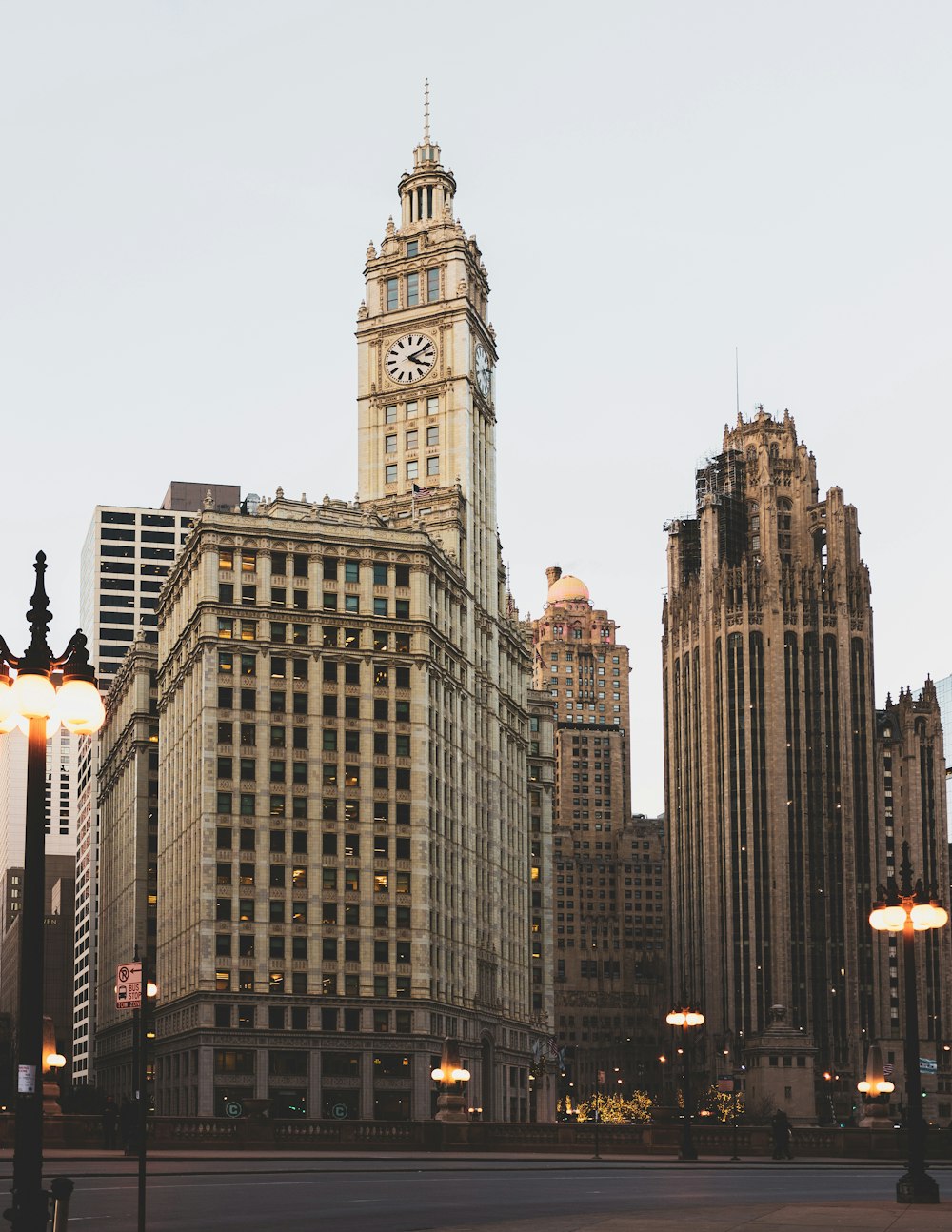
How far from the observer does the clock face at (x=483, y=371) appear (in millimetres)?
163375

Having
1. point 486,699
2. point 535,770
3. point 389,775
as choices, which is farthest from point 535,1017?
point 389,775

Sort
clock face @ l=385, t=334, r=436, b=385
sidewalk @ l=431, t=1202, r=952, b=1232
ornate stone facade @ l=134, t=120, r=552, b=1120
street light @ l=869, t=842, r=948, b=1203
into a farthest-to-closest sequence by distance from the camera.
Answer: clock face @ l=385, t=334, r=436, b=385
ornate stone facade @ l=134, t=120, r=552, b=1120
street light @ l=869, t=842, r=948, b=1203
sidewalk @ l=431, t=1202, r=952, b=1232

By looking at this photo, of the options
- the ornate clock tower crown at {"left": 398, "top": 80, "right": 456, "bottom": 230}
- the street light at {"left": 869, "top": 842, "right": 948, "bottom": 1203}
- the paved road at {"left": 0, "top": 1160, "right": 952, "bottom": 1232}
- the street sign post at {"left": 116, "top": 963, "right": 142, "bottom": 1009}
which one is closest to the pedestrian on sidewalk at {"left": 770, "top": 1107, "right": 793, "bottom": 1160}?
the paved road at {"left": 0, "top": 1160, "right": 952, "bottom": 1232}

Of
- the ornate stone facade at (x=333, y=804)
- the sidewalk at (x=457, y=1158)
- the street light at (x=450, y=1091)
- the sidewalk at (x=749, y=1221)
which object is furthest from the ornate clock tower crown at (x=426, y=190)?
the sidewalk at (x=749, y=1221)

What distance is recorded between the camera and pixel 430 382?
15838 centimetres

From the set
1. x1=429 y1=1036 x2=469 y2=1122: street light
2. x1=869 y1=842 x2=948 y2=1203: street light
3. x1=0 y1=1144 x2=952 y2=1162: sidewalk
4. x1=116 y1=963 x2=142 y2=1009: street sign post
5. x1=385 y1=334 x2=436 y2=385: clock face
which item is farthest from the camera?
x1=385 y1=334 x2=436 y2=385: clock face

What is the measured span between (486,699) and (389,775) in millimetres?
24454

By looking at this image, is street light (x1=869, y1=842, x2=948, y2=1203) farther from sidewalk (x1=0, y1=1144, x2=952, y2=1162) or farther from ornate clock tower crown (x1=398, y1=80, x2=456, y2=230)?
ornate clock tower crown (x1=398, y1=80, x2=456, y2=230)

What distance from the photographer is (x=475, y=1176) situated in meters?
50.8

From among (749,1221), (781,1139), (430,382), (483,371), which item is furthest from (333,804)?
(749,1221)

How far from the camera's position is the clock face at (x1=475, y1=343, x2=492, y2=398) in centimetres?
16338

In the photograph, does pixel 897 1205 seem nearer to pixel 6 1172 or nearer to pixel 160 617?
pixel 6 1172

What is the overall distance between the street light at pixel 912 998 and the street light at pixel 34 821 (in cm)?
2125

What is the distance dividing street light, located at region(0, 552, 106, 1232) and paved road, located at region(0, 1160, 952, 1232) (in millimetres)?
10129
